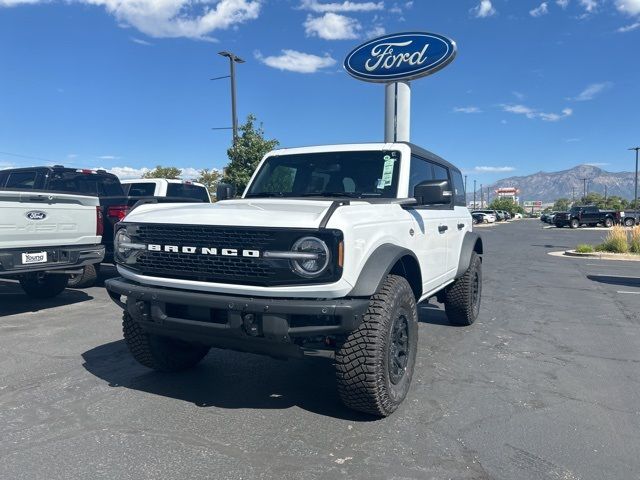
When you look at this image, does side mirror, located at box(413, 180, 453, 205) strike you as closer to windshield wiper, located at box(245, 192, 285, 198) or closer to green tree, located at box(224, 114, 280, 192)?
windshield wiper, located at box(245, 192, 285, 198)

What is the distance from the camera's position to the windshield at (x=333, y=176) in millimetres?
4305

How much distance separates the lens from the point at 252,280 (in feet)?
9.97

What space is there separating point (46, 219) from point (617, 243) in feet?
55.7

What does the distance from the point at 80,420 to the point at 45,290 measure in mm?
4945

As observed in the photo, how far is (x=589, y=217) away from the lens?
39.9 meters

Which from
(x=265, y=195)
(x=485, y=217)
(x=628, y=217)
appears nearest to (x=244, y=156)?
(x=265, y=195)

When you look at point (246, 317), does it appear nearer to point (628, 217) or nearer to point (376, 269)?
point (376, 269)

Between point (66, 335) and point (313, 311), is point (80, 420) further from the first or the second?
point (66, 335)

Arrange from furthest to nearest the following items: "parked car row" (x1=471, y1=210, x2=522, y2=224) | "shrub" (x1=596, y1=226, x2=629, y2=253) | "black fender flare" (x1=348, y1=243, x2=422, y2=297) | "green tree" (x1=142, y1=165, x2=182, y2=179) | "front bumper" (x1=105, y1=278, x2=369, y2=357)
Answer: "parked car row" (x1=471, y1=210, x2=522, y2=224) → "green tree" (x1=142, y1=165, x2=182, y2=179) → "shrub" (x1=596, y1=226, x2=629, y2=253) → "black fender flare" (x1=348, y1=243, x2=422, y2=297) → "front bumper" (x1=105, y1=278, x2=369, y2=357)

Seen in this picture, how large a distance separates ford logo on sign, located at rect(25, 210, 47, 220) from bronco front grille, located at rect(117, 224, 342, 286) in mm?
3197

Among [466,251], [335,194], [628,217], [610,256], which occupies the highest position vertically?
[335,194]

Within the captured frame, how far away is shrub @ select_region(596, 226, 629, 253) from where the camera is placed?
53.9 feet

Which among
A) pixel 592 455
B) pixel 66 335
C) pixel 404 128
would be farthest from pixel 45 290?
pixel 404 128

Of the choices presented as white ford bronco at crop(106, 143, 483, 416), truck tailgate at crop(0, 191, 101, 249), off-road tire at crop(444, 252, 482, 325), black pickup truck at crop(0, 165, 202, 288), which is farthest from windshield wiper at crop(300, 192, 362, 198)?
black pickup truck at crop(0, 165, 202, 288)
